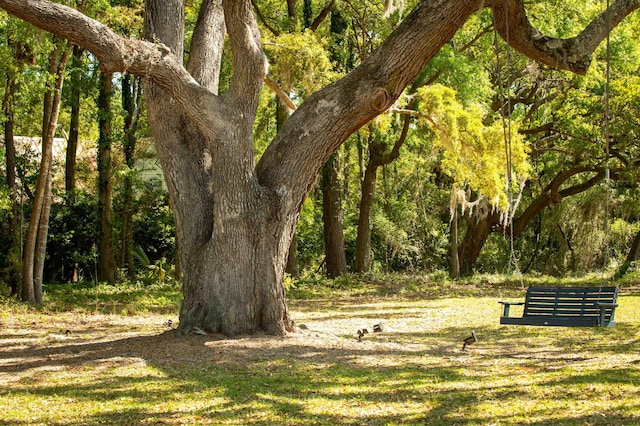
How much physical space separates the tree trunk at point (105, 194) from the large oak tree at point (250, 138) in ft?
33.6

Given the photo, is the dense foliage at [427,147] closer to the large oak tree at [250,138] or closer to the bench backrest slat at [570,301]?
the bench backrest slat at [570,301]

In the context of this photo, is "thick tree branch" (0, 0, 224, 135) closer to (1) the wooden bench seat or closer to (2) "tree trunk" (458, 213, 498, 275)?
(1) the wooden bench seat

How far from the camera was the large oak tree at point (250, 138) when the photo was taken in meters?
9.99

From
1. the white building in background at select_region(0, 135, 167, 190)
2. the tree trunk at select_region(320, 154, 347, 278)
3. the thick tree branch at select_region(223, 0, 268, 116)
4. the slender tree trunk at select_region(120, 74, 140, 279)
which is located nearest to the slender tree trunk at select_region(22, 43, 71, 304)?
the slender tree trunk at select_region(120, 74, 140, 279)

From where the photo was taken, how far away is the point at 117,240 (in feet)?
76.1

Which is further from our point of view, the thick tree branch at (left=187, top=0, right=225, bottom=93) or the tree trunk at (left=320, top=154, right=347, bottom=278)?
the tree trunk at (left=320, top=154, right=347, bottom=278)

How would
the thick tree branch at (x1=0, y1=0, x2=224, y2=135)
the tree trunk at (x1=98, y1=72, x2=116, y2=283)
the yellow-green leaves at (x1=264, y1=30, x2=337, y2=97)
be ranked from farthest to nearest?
1. the tree trunk at (x1=98, y1=72, x2=116, y2=283)
2. the yellow-green leaves at (x1=264, y1=30, x2=337, y2=97)
3. the thick tree branch at (x1=0, y1=0, x2=224, y2=135)

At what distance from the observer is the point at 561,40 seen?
384 inches

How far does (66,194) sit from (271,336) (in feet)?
47.2

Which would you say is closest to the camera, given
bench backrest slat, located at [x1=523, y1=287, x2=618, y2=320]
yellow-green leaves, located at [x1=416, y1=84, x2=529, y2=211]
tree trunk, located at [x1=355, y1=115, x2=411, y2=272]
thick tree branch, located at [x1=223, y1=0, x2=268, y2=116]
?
bench backrest slat, located at [x1=523, y1=287, x2=618, y2=320]

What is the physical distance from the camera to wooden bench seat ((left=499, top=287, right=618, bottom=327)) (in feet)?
34.3

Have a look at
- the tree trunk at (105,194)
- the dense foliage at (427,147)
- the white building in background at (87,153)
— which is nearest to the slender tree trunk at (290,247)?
the dense foliage at (427,147)

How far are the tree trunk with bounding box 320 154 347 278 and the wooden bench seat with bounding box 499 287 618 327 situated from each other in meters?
12.2

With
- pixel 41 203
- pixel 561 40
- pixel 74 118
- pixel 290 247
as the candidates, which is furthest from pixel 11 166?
pixel 561 40
